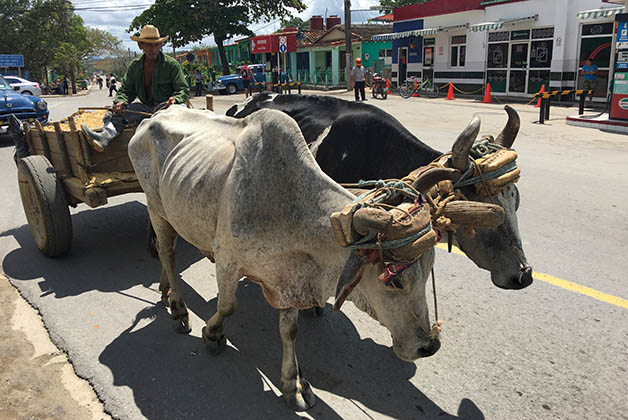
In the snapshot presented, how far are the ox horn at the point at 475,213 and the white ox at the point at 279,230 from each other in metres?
0.23

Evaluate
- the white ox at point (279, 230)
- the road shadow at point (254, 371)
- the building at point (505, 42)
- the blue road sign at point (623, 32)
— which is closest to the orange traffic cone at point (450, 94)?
the building at point (505, 42)

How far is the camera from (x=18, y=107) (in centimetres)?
1366

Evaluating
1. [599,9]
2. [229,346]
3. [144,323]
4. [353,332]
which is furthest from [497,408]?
[599,9]

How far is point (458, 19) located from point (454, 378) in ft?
81.8

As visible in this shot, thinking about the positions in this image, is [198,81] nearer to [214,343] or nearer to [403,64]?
[403,64]

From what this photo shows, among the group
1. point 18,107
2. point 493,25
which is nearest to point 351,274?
point 18,107

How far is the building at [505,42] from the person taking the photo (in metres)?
19.6

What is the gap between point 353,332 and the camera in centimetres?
389

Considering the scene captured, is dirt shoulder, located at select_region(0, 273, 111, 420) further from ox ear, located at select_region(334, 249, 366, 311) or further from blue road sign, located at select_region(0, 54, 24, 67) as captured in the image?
blue road sign, located at select_region(0, 54, 24, 67)

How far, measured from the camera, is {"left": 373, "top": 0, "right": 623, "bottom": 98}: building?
773 inches

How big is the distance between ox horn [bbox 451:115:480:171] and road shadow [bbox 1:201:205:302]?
2.71 metres

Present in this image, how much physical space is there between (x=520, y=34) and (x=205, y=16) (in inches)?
856

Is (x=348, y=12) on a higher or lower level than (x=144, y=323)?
higher

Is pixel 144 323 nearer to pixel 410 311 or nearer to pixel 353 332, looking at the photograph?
pixel 353 332
